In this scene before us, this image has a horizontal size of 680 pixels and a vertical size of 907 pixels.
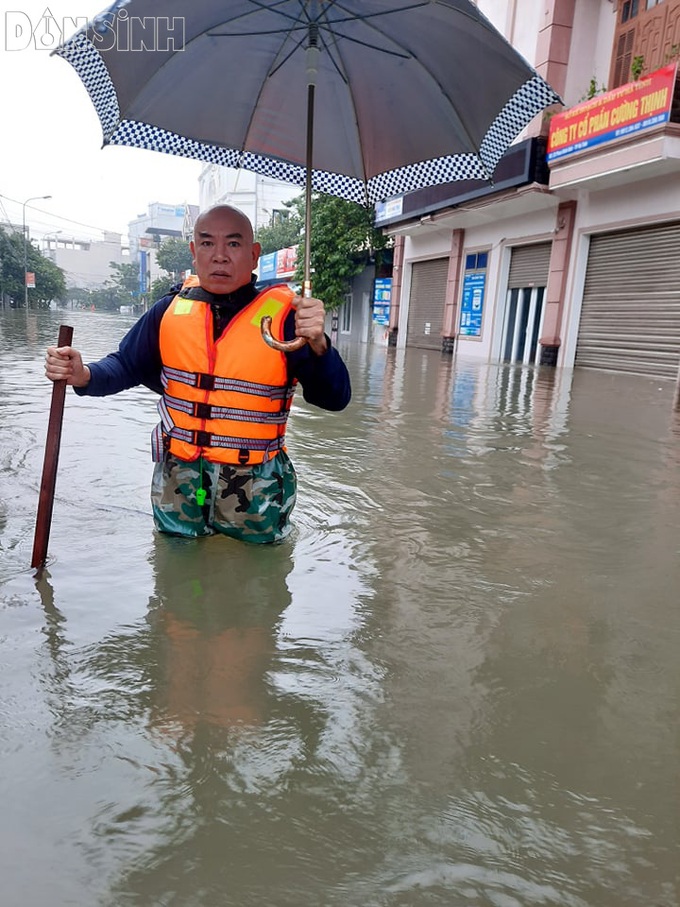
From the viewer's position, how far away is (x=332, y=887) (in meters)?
1.30

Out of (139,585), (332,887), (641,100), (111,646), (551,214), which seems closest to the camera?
(332,887)

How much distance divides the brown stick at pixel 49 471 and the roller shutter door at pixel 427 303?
791 inches

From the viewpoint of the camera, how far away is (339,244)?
88.5 ft

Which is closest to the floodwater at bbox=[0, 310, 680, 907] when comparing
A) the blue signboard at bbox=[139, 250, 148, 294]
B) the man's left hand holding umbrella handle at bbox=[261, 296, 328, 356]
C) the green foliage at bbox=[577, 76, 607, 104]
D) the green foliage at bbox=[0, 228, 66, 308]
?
the man's left hand holding umbrella handle at bbox=[261, 296, 328, 356]

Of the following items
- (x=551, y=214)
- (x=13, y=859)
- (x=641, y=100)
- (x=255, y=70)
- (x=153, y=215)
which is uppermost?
(x=153, y=215)

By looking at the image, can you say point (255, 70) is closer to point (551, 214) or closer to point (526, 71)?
point (526, 71)

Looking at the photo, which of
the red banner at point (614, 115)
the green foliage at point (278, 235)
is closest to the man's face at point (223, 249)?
the red banner at point (614, 115)

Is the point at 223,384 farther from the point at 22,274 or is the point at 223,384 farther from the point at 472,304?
the point at 22,274

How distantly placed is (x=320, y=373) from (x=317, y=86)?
1374 millimetres

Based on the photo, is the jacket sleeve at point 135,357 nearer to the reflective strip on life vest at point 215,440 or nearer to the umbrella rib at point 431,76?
the reflective strip on life vest at point 215,440

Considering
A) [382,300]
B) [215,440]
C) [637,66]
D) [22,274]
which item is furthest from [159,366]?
[22,274]

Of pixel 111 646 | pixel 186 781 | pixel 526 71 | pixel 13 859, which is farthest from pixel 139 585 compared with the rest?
pixel 526 71

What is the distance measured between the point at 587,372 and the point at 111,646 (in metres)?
13.8

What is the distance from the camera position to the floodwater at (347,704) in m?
1.35
